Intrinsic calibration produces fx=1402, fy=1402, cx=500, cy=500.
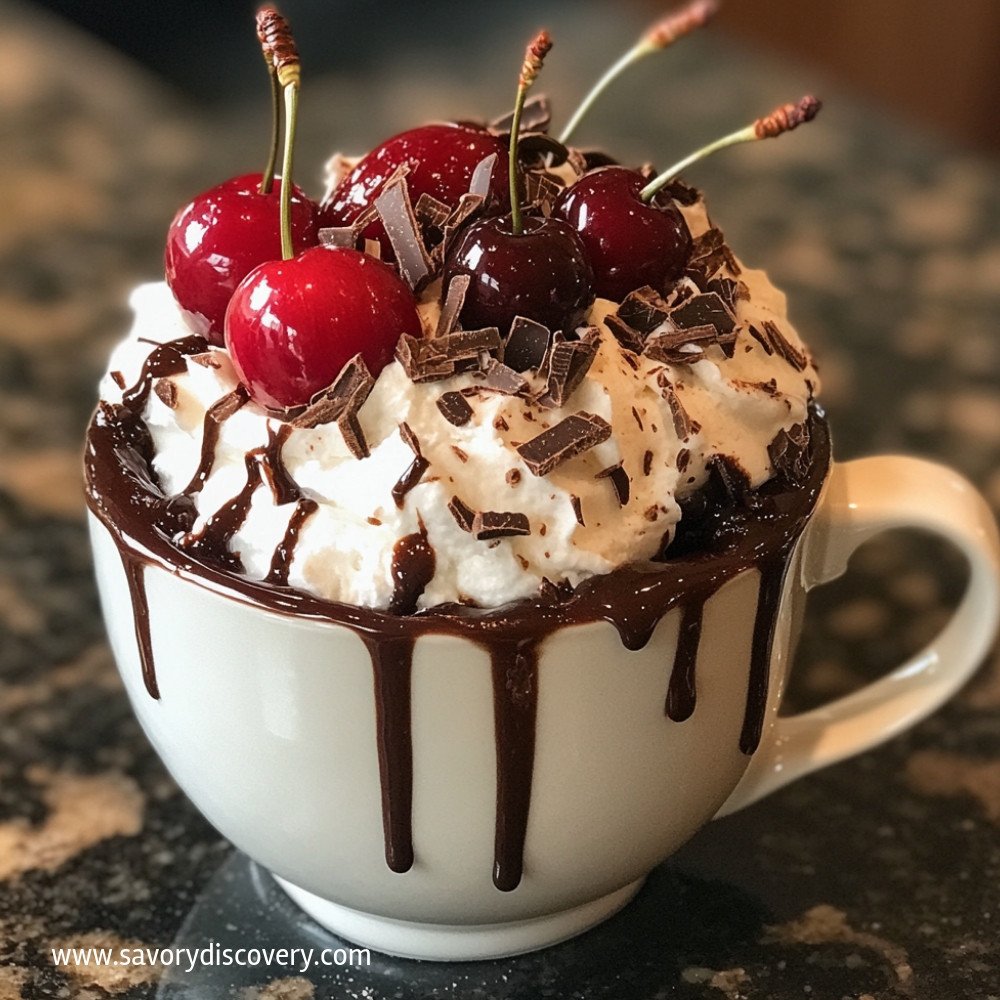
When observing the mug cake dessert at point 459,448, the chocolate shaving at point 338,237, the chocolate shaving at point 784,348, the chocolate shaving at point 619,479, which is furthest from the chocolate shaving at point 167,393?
the chocolate shaving at point 784,348

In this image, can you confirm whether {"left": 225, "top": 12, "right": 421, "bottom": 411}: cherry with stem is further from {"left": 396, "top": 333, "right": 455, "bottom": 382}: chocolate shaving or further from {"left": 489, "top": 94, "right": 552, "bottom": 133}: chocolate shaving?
{"left": 489, "top": 94, "right": 552, "bottom": 133}: chocolate shaving

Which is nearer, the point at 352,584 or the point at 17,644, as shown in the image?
the point at 352,584

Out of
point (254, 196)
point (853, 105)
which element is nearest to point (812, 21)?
point (853, 105)

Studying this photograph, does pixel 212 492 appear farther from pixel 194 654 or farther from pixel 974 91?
pixel 974 91

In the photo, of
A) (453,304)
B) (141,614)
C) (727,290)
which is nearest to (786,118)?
(727,290)

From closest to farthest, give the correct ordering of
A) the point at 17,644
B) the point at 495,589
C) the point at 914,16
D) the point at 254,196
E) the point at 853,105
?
the point at 495,589, the point at 254,196, the point at 17,644, the point at 853,105, the point at 914,16

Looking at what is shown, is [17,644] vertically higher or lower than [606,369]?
lower
